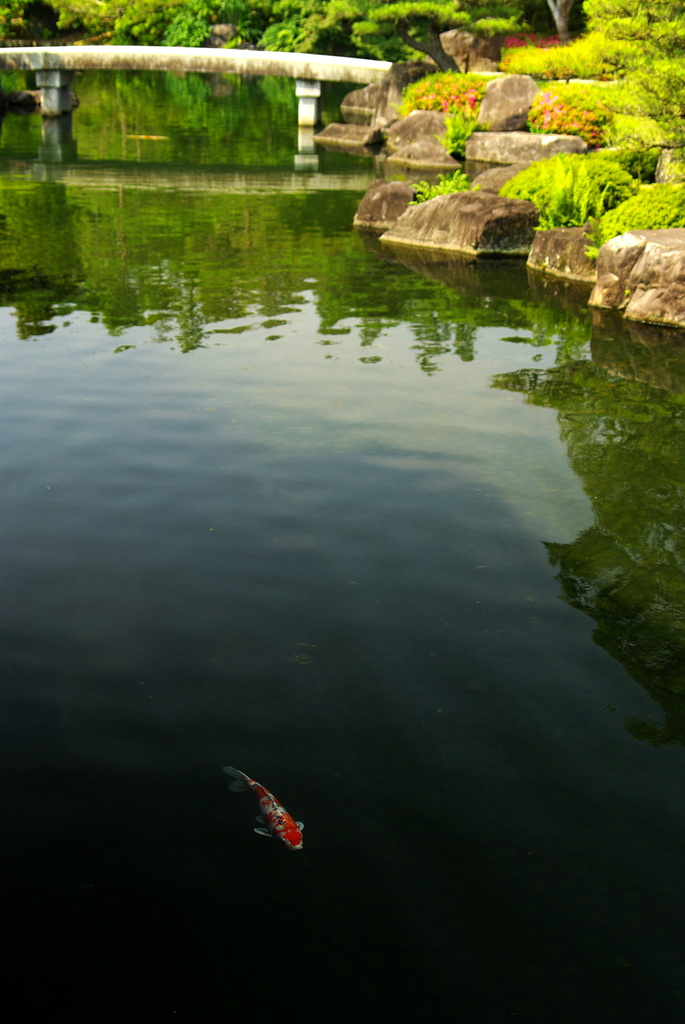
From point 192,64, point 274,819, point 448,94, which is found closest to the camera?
point 274,819

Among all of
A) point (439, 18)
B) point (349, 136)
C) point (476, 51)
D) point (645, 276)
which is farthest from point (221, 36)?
point (645, 276)

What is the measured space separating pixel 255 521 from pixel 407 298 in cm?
712

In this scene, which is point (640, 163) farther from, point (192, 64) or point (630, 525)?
point (192, 64)

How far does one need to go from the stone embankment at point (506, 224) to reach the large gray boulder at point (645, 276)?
0.01m

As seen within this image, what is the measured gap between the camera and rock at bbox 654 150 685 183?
45.8 ft

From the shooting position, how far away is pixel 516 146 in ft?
79.8

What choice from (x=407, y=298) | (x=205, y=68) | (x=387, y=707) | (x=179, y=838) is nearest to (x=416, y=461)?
(x=387, y=707)

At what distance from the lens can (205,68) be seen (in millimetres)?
32688

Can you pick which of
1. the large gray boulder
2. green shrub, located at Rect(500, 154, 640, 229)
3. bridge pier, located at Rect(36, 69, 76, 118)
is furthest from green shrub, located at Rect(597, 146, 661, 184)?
bridge pier, located at Rect(36, 69, 76, 118)

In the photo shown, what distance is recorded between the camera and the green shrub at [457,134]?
86.3 ft

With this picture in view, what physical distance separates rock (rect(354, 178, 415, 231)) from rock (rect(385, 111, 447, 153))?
999 centimetres

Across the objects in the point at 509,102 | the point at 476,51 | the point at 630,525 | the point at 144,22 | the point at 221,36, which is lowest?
the point at 630,525

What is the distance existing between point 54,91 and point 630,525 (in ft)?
107

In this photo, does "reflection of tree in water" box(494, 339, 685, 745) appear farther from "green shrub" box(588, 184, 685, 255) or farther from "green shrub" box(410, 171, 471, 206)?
"green shrub" box(410, 171, 471, 206)
